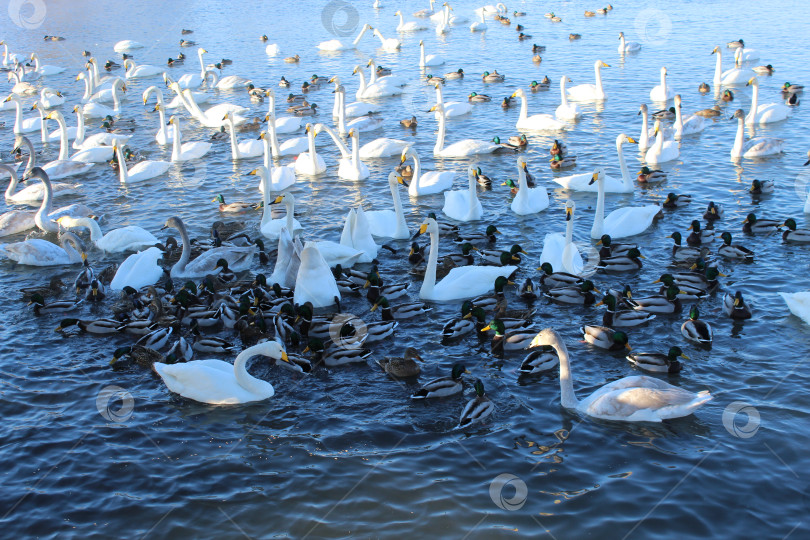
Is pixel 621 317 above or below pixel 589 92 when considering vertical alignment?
below

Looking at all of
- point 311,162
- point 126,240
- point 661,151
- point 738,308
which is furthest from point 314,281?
point 661,151

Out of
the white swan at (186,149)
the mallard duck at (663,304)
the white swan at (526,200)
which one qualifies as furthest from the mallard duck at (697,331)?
the white swan at (186,149)

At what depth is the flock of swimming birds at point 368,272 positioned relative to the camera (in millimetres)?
10156

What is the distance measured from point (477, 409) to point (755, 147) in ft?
42.5

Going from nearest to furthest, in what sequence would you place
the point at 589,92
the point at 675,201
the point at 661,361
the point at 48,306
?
1. the point at 661,361
2. the point at 48,306
3. the point at 675,201
4. the point at 589,92

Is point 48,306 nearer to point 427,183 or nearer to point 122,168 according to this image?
point 122,168

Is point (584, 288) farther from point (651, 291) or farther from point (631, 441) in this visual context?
point (631, 441)

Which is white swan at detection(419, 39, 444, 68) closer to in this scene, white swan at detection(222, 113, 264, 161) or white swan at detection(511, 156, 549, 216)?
white swan at detection(222, 113, 264, 161)

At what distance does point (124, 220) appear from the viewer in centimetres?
1736

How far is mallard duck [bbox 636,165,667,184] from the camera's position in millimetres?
17516

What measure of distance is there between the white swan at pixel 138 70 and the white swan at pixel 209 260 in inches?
798

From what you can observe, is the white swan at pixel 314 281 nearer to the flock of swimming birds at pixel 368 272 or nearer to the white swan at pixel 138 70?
the flock of swimming birds at pixel 368 272

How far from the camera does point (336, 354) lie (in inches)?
421

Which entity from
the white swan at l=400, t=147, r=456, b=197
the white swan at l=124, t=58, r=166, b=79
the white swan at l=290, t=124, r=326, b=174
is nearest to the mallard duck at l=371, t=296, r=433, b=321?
the white swan at l=400, t=147, r=456, b=197
